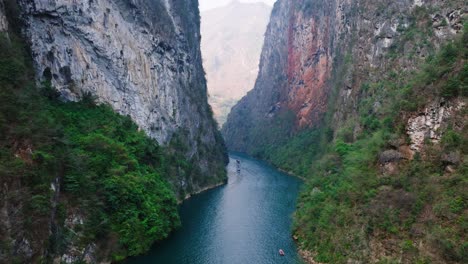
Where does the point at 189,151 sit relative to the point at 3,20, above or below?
below

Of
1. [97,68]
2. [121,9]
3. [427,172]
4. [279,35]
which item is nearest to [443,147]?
[427,172]

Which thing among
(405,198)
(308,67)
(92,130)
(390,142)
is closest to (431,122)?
(390,142)

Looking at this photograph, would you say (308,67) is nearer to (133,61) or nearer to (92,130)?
(133,61)

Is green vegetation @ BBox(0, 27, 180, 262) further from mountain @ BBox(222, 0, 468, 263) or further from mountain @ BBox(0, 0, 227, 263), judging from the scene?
mountain @ BBox(222, 0, 468, 263)

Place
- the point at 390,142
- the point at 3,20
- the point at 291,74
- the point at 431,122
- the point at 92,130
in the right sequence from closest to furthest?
the point at 431,122, the point at 390,142, the point at 3,20, the point at 92,130, the point at 291,74

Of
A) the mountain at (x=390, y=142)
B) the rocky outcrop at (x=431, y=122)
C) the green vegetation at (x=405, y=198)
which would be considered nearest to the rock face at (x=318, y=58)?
the mountain at (x=390, y=142)

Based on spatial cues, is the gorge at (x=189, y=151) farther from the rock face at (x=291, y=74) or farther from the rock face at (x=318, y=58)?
the rock face at (x=291, y=74)

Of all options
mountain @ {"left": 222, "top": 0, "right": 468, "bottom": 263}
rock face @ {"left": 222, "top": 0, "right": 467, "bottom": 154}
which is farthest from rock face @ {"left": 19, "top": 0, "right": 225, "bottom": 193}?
rock face @ {"left": 222, "top": 0, "right": 467, "bottom": 154}
